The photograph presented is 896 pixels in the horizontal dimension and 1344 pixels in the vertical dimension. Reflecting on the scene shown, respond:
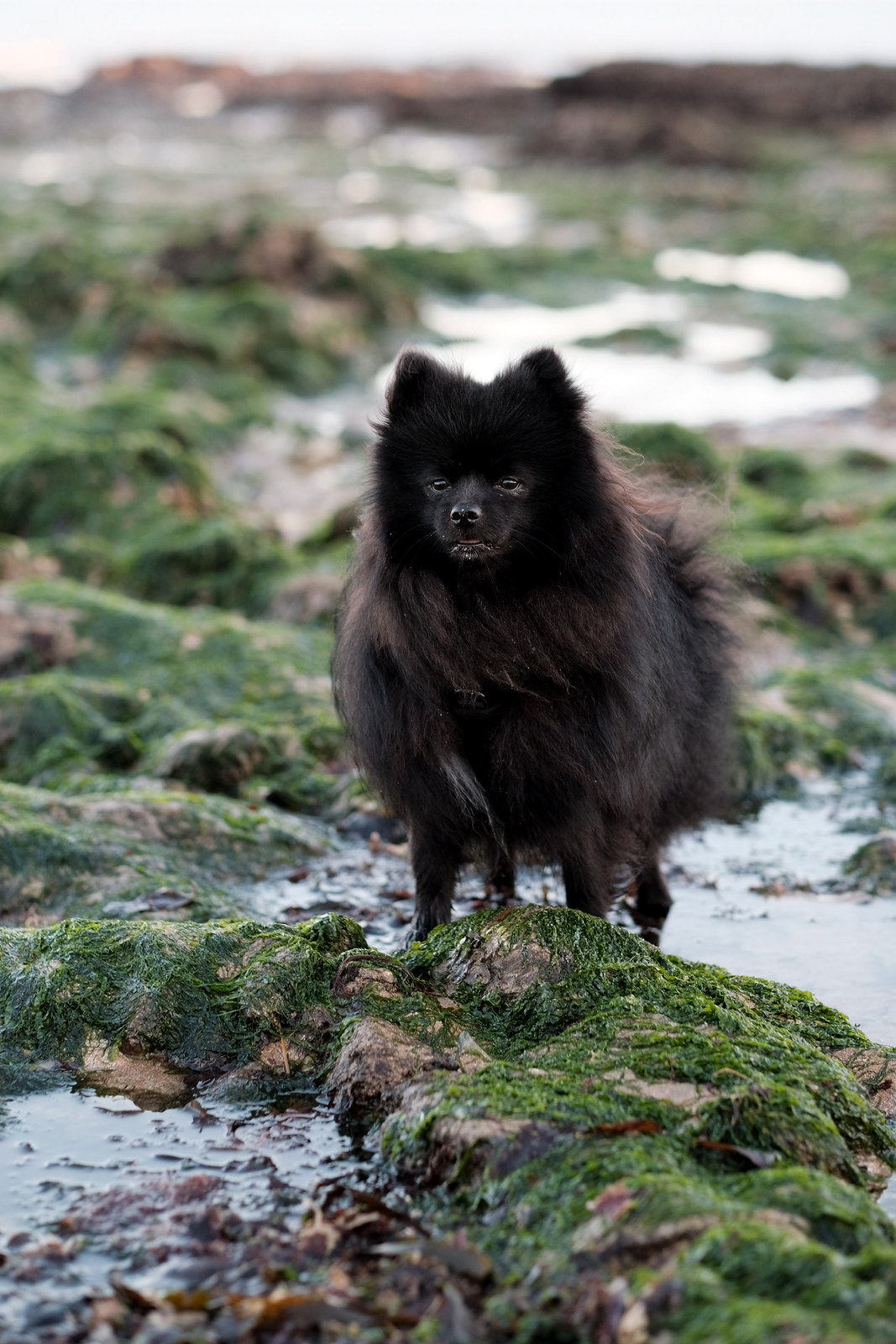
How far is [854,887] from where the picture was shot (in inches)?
223

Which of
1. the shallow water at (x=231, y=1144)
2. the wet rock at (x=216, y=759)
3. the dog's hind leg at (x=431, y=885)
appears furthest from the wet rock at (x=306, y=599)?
the dog's hind leg at (x=431, y=885)

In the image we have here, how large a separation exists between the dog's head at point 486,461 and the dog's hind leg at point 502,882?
1229 millimetres

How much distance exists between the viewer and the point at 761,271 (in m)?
22.6

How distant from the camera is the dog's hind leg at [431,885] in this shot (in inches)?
186

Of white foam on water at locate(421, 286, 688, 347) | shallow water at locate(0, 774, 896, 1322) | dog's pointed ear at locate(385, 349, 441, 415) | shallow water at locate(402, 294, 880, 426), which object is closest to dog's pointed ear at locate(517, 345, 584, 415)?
dog's pointed ear at locate(385, 349, 441, 415)

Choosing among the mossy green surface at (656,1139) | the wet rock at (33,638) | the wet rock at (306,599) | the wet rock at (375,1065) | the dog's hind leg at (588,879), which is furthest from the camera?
the wet rock at (306,599)

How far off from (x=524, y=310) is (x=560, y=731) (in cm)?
1635

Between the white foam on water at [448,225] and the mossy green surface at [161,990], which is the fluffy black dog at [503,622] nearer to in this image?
the mossy green surface at [161,990]

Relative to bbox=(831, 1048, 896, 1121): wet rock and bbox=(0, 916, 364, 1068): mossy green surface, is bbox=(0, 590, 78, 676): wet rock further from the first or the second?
bbox=(831, 1048, 896, 1121): wet rock

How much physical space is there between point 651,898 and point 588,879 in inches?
42.4

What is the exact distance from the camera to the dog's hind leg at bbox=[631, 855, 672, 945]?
5551mm

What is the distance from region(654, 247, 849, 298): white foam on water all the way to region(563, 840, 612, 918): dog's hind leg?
1694 cm

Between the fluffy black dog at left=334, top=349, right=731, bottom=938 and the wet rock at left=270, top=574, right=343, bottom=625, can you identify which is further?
the wet rock at left=270, top=574, right=343, bottom=625

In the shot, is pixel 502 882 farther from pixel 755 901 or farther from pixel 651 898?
pixel 755 901
